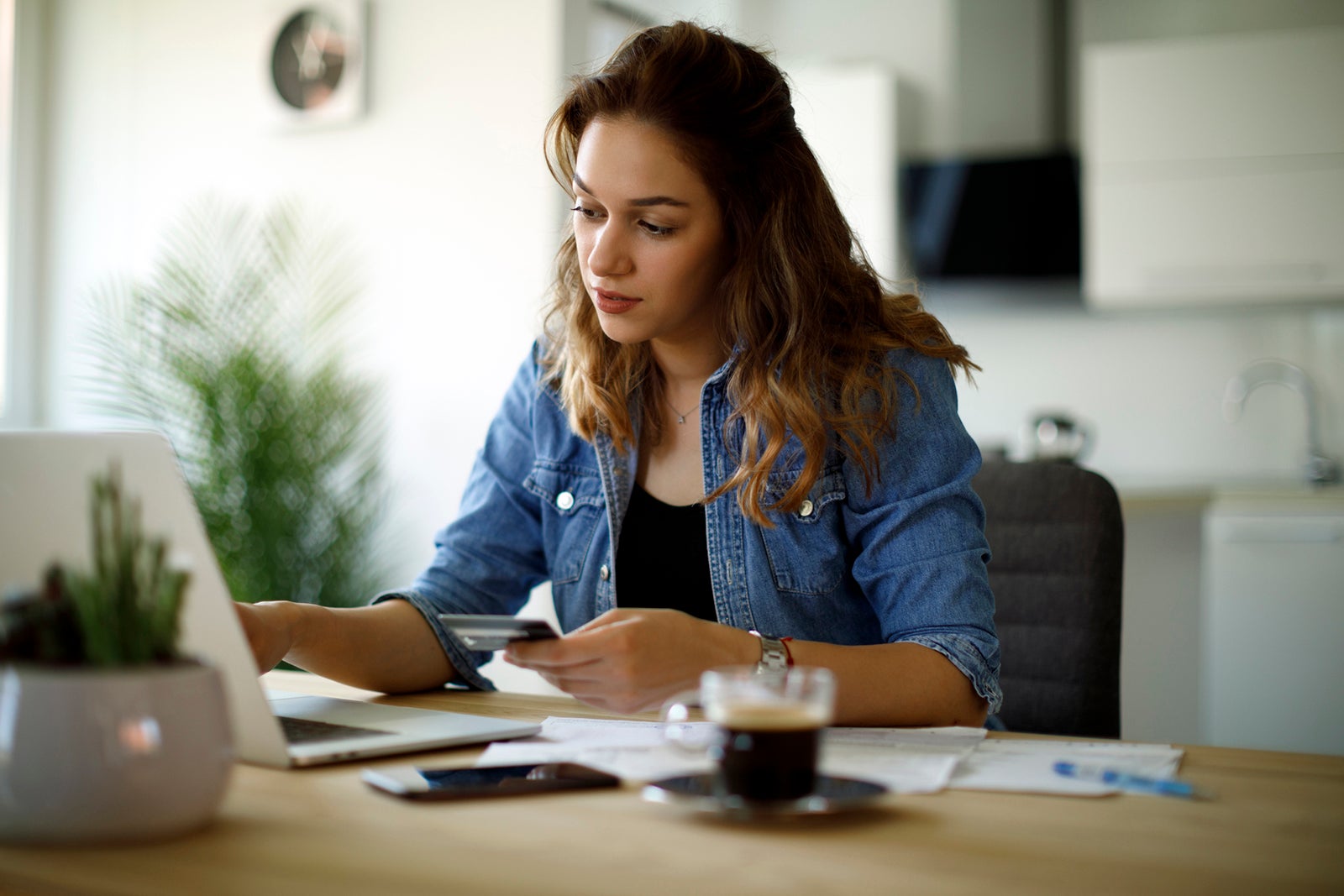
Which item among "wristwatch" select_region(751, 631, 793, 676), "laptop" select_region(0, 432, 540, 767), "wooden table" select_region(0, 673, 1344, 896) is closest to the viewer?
"wooden table" select_region(0, 673, 1344, 896)

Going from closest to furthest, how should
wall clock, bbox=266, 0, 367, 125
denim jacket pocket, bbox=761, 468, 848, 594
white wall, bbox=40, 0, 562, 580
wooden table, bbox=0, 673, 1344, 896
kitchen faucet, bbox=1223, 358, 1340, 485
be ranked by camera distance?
wooden table, bbox=0, 673, 1344, 896 → denim jacket pocket, bbox=761, 468, 848, 594 → white wall, bbox=40, 0, 562, 580 → wall clock, bbox=266, 0, 367, 125 → kitchen faucet, bbox=1223, 358, 1340, 485

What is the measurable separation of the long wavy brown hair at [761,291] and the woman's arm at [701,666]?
0.26m

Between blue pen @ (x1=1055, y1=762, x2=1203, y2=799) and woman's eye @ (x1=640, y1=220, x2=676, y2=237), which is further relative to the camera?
woman's eye @ (x1=640, y1=220, x2=676, y2=237)

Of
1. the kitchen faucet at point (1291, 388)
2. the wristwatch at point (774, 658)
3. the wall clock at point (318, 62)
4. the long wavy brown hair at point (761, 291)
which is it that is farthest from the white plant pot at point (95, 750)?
the kitchen faucet at point (1291, 388)

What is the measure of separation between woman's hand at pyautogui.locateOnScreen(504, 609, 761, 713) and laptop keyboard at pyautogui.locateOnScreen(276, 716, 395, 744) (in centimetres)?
15

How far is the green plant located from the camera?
Result: 624 mm

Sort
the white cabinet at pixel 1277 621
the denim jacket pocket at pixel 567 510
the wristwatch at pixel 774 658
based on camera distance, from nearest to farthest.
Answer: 1. the wristwatch at pixel 774 658
2. the denim jacket pocket at pixel 567 510
3. the white cabinet at pixel 1277 621

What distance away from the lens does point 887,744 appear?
96cm

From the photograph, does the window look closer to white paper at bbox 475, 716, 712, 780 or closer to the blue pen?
white paper at bbox 475, 716, 712, 780

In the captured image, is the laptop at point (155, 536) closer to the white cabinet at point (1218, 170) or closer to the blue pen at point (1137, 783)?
the blue pen at point (1137, 783)

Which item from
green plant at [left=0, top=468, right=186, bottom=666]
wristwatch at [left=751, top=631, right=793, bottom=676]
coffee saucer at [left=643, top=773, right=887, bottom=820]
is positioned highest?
green plant at [left=0, top=468, right=186, bottom=666]

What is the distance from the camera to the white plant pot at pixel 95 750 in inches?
24.3

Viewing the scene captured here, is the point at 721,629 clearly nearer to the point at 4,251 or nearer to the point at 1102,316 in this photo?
the point at 1102,316

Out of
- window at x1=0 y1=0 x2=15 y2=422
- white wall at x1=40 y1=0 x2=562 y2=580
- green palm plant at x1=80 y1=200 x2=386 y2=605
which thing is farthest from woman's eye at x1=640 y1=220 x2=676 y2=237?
window at x1=0 y1=0 x2=15 y2=422
